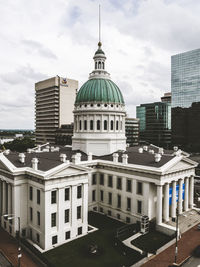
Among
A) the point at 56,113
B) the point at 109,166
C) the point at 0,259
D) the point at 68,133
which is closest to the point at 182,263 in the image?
the point at 109,166

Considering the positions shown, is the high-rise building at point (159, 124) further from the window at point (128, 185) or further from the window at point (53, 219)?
the window at point (53, 219)

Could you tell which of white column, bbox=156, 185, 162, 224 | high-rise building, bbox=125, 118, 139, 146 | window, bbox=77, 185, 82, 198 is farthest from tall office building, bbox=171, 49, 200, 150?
window, bbox=77, 185, 82, 198

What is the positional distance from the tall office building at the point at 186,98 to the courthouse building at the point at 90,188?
4502 inches

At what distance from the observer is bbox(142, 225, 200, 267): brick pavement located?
3597cm

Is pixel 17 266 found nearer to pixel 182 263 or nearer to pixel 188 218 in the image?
pixel 182 263

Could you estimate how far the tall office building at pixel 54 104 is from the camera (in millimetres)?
181875

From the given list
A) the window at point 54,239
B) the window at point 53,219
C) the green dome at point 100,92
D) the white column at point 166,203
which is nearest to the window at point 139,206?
the white column at point 166,203

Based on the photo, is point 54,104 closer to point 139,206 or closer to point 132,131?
point 132,131

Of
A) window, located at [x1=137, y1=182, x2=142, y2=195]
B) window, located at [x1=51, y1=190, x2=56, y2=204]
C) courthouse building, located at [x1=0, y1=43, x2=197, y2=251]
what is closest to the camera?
window, located at [x1=51, y1=190, x2=56, y2=204]

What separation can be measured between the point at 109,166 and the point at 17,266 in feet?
90.2

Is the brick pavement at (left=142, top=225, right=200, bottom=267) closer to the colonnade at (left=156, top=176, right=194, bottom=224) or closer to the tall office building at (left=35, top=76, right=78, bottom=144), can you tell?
the colonnade at (left=156, top=176, right=194, bottom=224)

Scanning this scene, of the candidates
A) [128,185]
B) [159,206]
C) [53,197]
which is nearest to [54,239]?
[53,197]

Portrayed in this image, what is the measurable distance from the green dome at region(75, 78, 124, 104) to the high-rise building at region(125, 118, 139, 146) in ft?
354

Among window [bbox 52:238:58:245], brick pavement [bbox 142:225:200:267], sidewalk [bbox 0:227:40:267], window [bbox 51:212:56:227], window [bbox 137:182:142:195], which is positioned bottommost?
sidewalk [bbox 0:227:40:267]
